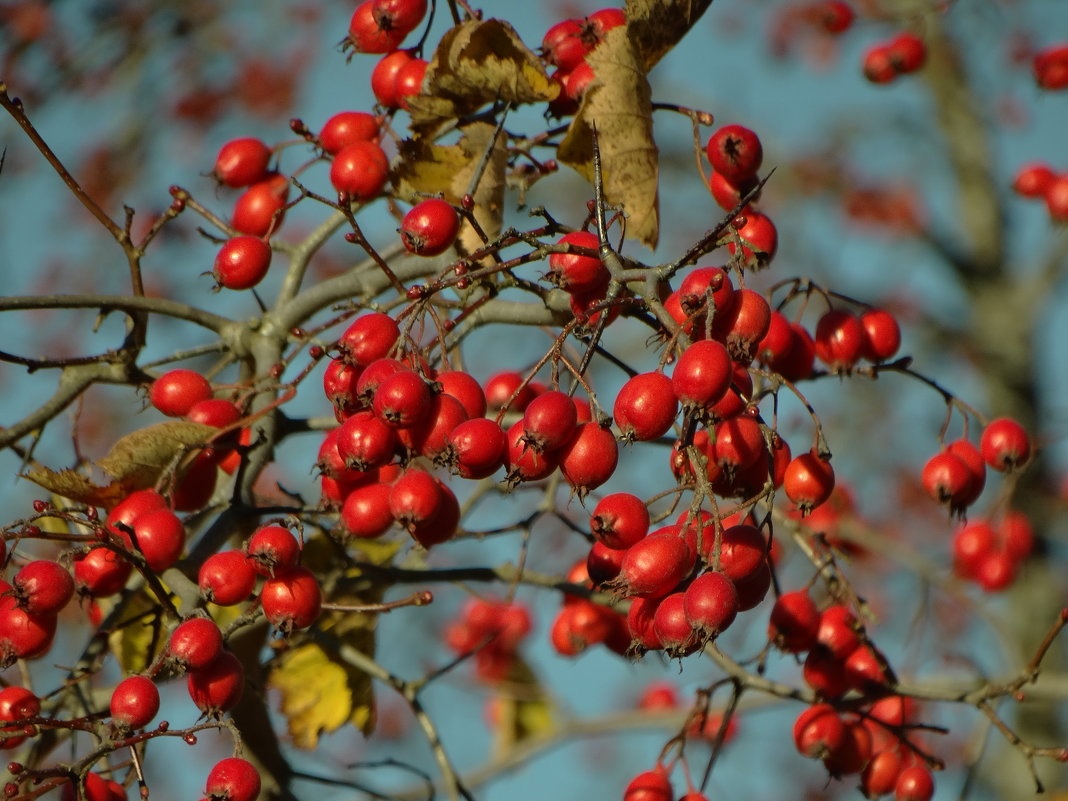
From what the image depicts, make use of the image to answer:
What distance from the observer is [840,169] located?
9.83 metres

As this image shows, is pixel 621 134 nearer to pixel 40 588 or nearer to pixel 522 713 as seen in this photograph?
pixel 40 588

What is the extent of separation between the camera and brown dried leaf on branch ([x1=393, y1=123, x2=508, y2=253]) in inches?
78.7

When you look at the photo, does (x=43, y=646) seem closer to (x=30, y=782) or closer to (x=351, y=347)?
(x=30, y=782)

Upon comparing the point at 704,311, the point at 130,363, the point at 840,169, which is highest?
the point at 840,169

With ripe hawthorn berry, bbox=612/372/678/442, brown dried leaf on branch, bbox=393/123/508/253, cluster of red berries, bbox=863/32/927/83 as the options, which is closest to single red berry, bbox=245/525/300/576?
ripe hawthorn berry, bbox=612/372/678/442

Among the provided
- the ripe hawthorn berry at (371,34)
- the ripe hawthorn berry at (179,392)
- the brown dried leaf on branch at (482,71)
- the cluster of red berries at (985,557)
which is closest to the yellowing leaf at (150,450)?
the ripe hawthorn berry at (179,392)

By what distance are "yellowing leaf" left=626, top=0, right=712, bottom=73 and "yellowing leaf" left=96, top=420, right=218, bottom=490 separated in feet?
3.21

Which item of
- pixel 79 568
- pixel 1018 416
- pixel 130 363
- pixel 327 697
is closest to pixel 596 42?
pixel 130 363

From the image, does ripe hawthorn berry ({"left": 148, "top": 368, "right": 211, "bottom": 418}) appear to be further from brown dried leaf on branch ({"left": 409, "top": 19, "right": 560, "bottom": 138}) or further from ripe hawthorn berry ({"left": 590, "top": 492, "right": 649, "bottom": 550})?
ripe hawthorn berry ({"left": 590, "top": 492, "right": 649, "bottom": 550})

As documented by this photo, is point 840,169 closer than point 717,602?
No

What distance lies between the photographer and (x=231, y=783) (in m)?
1.54

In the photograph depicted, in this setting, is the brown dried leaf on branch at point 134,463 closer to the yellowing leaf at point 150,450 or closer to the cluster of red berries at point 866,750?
the yellowing leaf at point 150,450

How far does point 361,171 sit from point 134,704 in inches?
39.3

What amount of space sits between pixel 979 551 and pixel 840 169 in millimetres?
6436
